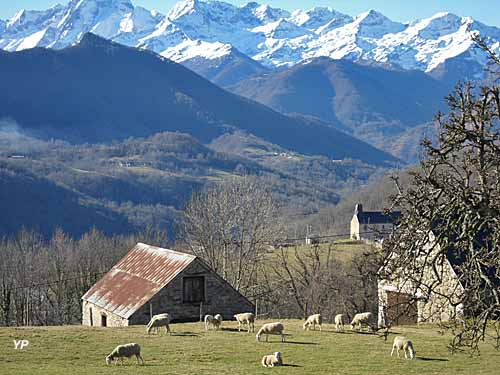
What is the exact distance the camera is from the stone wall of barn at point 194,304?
44.2 meters

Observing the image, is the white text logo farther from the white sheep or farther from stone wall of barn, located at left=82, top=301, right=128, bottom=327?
stone wall of barn, located at left=82, top=301, right=128, bottom=327

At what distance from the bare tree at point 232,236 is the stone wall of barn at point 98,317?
18893 millimetres

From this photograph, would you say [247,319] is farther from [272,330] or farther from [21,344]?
[21,344]

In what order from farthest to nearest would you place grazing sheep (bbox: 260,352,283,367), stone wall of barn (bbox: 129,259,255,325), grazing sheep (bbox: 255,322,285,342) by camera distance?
1. stone wall of barn (bbox: 129,259,255,325)
2. grazing sheep (bbox: 255,322,285,342)
3. grazing sheep (bbox: 260,352,283,367)

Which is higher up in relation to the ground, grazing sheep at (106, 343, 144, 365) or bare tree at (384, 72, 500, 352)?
bare tree at (384, 72, 500, 352)

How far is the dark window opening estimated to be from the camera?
45.2m

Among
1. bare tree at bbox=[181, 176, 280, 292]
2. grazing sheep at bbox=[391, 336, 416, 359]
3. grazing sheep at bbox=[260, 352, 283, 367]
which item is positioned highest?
bare tree at bbox=[181, 176, 280, 292]

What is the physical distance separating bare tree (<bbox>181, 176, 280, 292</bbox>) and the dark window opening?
2421 centimetres

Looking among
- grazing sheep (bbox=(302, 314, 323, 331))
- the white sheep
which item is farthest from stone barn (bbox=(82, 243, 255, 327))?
grazing sheep (bbox=(302, 314, 323, 331))

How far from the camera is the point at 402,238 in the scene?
16797mm

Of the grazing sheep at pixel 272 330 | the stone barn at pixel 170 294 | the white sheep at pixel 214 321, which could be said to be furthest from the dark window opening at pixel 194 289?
the grazing sheep at pixel 272 330

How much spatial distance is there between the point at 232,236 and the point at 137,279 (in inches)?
1147

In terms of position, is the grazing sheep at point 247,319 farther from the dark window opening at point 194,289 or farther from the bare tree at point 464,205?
the bare tree at point 464,205

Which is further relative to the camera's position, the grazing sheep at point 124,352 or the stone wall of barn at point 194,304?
the stone wall of barn at point 194,304
